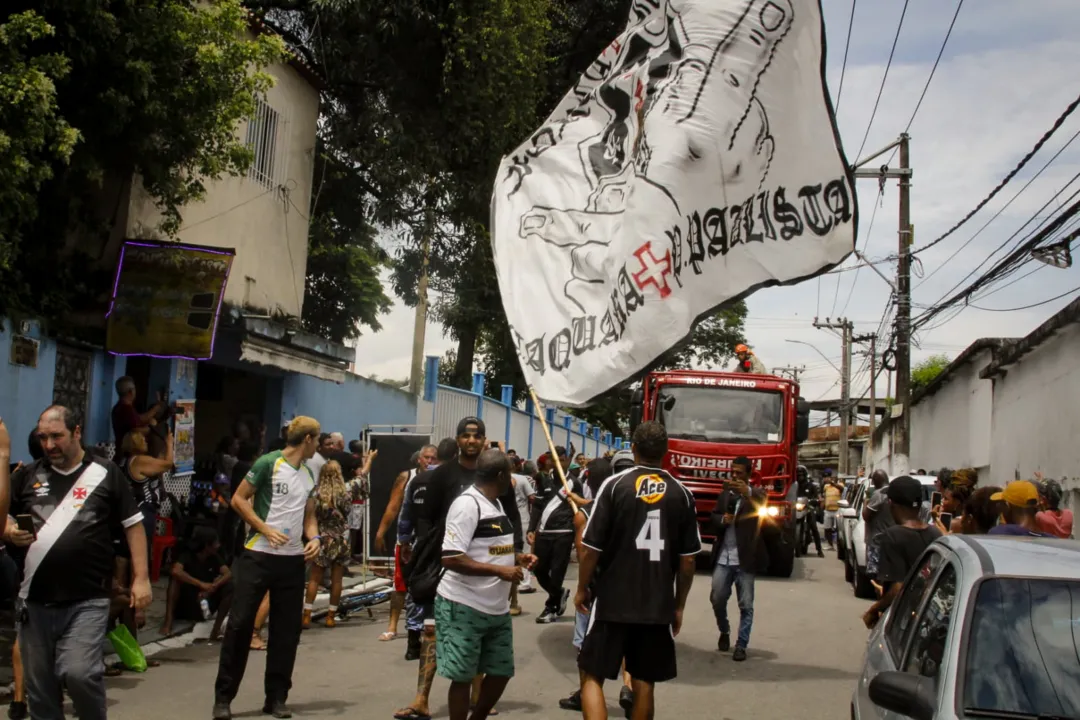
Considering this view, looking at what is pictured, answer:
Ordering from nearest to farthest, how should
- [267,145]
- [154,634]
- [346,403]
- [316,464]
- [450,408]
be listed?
[154,634] → [316,464] → [267,145] → [346,403] → [450,408]

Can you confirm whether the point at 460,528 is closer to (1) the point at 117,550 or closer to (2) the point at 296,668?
(1) the point at 117,550

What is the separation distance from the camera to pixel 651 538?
5.96 meters

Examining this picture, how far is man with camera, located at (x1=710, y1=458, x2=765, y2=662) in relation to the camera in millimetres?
10039

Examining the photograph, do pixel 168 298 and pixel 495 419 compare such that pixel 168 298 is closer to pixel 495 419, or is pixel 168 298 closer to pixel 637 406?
pixel 637 406

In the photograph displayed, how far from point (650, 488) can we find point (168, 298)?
8.35m

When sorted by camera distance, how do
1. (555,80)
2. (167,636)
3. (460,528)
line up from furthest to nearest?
(555,80)
(167,636)
(460,528)

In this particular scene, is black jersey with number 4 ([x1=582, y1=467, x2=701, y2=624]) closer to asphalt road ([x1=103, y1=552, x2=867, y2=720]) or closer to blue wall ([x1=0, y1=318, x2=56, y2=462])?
asphalt road ([x1=103, y1=552, x2=867, y2=720])

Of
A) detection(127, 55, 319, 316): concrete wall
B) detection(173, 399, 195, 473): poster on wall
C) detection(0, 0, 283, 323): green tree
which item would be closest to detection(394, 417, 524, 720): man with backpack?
detection(0, 0, 283, 323): green tree

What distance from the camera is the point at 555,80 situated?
65.4 ft

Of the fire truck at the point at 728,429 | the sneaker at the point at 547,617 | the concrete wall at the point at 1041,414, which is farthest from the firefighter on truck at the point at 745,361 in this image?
the sneaker at the point at 547,617

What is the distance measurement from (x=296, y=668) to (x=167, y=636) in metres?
1.67

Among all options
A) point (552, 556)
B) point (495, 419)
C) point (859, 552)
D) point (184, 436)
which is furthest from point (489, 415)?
point (552, 556)

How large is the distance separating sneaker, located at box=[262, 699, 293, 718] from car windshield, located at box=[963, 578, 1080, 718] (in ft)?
14.8

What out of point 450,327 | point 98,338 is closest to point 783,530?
point 98,338
